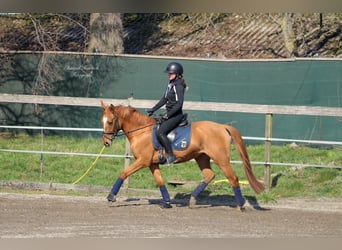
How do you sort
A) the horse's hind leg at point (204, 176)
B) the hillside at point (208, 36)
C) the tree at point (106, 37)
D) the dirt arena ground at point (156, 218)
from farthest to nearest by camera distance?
the hillside at point (208, 36) < the tree at point (106, 37) < the horse's hind leg at point (204, 176) < the dirt arena ground at point (156, 218)

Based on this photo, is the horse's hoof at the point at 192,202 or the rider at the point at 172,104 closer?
the rider at the point at 172,104

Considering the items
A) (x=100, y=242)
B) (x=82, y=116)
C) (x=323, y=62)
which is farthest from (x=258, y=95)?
(x=100, y=242)

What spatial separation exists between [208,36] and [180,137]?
34.1ft

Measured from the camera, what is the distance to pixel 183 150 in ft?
29.1

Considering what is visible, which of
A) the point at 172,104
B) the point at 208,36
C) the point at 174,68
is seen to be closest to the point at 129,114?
the point at 172,104

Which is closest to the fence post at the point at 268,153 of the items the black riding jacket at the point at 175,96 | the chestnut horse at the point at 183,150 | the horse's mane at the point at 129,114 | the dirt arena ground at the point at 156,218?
the dirt arena ground at the point at 156,218

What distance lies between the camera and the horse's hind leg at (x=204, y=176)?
906 cm

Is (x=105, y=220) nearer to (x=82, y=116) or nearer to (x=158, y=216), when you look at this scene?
(x=158, y=216)

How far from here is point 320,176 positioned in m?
10.4

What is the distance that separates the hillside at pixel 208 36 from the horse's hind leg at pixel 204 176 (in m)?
7.73

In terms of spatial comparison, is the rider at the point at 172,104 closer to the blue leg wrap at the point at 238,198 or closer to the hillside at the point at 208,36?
the blue leg wrap at the point at 238,198

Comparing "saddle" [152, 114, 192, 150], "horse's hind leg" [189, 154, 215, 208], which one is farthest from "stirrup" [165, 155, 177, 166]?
"horse's hind leg" [189, 154, 215, 208]

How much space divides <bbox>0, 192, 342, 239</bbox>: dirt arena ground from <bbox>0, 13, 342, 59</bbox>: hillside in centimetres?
749

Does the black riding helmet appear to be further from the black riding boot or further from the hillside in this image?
the hillside
